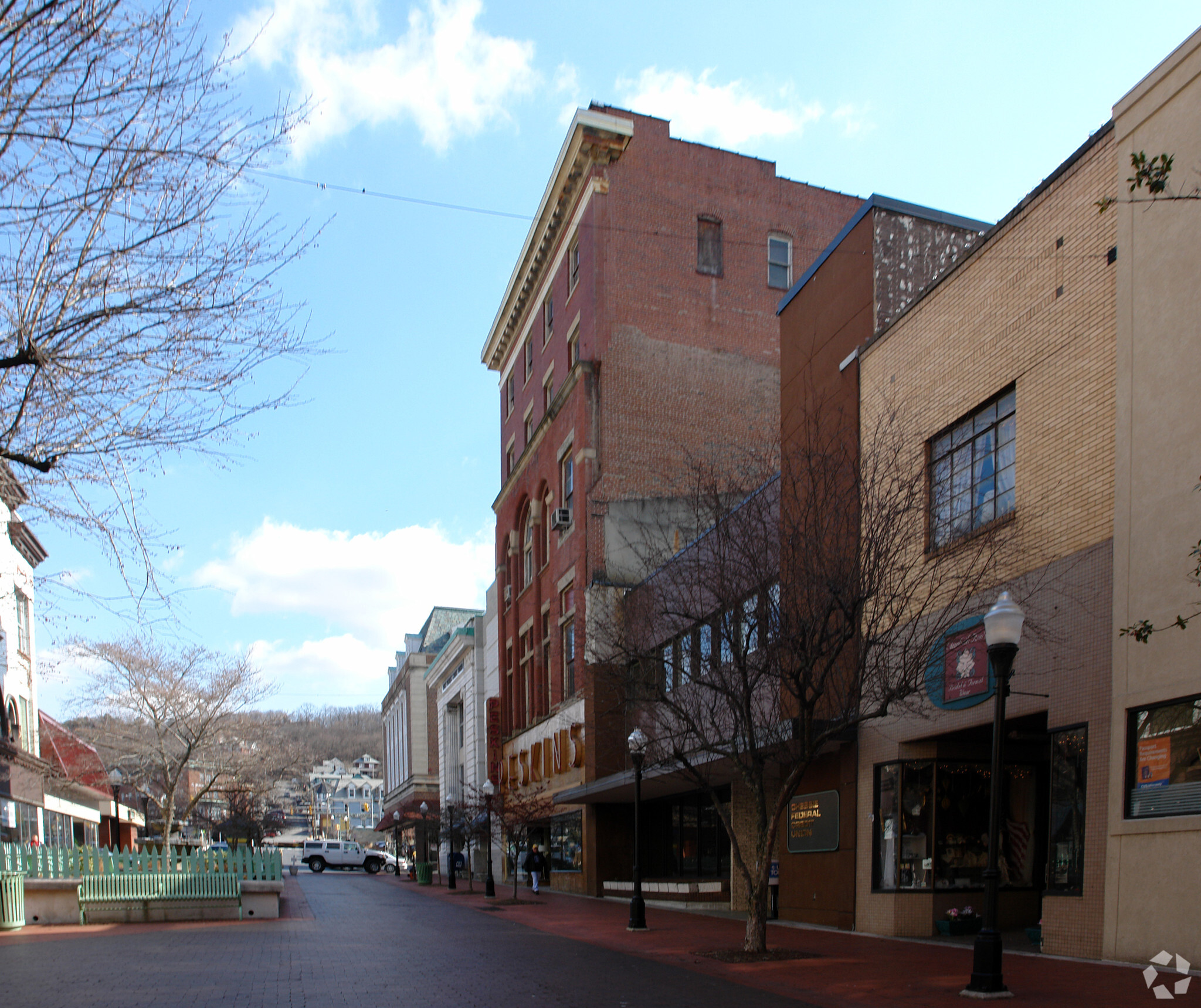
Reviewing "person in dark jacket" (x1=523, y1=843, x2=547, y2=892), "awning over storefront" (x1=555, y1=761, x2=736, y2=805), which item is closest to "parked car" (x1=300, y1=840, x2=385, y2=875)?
"person in dark jacket" (x1=523, y1=843, x2=547, y2=892)

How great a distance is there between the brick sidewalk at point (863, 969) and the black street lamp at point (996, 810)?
28cm

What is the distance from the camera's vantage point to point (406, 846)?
91688 millimetres

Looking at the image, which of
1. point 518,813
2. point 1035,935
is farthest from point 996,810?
point 518,813

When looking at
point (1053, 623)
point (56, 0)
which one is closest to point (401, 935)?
point (1053, 623)

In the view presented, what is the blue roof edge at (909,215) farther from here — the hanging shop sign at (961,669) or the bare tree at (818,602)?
the hanging shop sign at (961,669)

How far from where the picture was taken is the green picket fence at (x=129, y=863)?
2131 centimetres

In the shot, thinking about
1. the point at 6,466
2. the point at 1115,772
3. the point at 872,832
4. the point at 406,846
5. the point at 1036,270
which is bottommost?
the point at 406,846

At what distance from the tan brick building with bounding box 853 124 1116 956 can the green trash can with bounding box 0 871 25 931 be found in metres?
15.2

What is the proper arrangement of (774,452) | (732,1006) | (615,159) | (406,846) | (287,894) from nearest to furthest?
(732,1006) → (774,452) → (287,894) → (615,159) → (406,846)

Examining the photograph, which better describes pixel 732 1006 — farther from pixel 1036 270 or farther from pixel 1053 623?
pixel 1036 270

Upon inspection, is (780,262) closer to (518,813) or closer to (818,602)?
(518,813)

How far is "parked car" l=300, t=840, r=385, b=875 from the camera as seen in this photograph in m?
61.2

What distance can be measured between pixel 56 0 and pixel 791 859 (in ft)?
60.7

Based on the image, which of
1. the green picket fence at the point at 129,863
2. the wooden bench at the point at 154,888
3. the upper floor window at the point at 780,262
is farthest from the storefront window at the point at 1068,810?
the upper floor window at the point at 780,262
